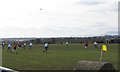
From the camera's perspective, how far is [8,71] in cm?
1212

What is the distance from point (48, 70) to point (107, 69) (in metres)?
4.30

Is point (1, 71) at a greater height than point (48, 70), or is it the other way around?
point (1, 71)

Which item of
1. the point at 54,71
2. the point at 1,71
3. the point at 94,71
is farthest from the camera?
the point at 54,71

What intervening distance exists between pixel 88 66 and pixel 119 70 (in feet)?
9.95

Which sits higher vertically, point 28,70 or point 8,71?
point 8,71

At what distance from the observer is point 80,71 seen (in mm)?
22078

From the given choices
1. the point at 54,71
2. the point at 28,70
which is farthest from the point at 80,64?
the point at 28,70

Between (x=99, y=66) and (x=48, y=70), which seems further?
(x=48, y=70)

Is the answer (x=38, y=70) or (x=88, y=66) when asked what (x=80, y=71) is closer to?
(x=88, y=66)

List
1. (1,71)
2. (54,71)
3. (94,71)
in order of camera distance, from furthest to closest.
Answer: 1. (54,71)
2. (94,71)
3. (1,71)

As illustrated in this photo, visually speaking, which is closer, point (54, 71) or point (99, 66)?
point (99, 66)

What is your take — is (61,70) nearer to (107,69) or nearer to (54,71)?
(54,71)

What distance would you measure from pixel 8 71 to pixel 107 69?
1070cm

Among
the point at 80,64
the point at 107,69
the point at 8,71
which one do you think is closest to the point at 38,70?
the point at 80,64
